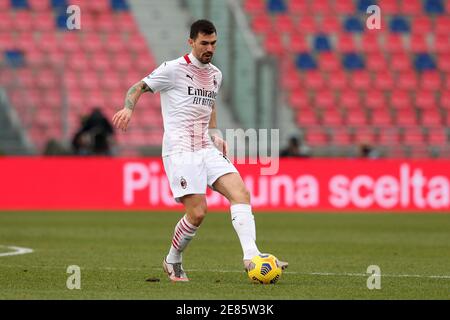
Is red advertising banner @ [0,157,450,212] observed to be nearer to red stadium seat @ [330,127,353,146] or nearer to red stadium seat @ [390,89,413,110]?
red stadium seat @ [330,127,353,146]

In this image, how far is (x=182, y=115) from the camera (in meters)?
9.62

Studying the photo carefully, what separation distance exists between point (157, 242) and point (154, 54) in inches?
540

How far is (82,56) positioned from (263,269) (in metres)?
19.0

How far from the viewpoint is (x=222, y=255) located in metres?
12.7

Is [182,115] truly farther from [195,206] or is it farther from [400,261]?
[400,261]

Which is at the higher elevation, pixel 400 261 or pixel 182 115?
pixel 182 115

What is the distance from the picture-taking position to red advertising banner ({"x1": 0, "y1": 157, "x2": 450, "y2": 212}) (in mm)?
21500

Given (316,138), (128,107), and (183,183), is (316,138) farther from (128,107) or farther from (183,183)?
(128,107)

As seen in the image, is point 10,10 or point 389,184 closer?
point 389,184

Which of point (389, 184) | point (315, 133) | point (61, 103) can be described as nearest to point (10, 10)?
point (61, 103)

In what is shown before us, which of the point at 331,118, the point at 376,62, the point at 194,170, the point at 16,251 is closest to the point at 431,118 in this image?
the point at 376,62

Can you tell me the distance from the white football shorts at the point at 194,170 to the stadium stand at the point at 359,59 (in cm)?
1669

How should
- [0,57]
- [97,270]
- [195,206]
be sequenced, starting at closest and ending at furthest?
[195,206]
[97,270]
[0,57]

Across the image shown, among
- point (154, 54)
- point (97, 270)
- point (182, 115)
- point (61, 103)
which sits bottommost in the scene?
point (97, 270)
